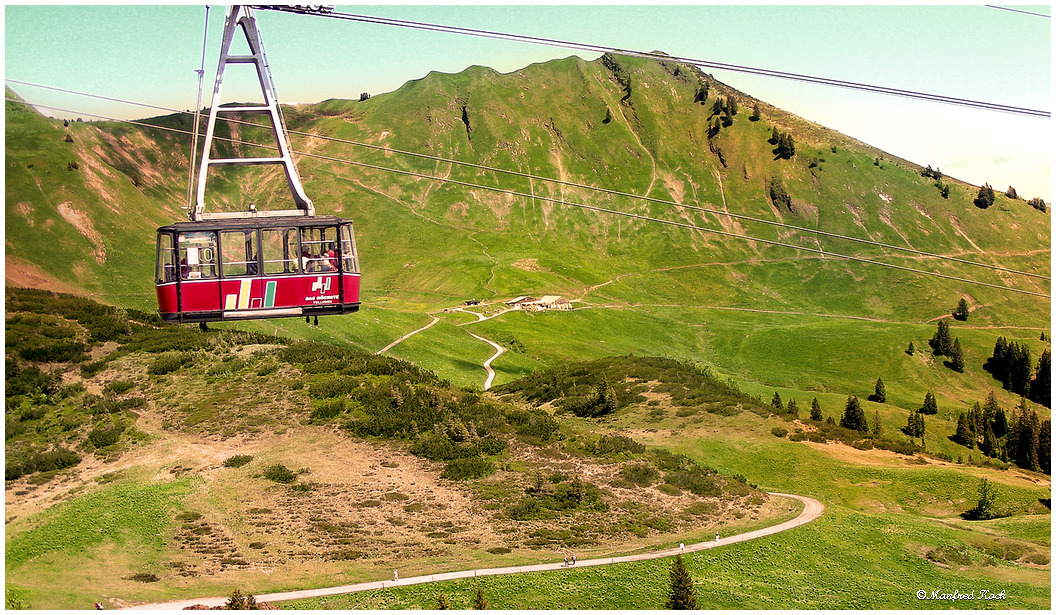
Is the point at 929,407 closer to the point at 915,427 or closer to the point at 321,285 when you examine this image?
the point at 915,427

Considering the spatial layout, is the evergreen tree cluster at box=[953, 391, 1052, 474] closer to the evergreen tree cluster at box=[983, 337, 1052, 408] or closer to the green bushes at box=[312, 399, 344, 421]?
the evergreen tree cluster at box=[983, 337, 1052, 408]

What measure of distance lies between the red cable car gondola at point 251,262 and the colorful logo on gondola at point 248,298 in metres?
0.05

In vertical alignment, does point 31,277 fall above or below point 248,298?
above

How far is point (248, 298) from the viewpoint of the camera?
39531 millimetres

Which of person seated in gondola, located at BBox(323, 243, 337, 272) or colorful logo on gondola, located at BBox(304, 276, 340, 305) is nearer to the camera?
colorful logo on gondola, located at BBox(304, 276, 340, 305)

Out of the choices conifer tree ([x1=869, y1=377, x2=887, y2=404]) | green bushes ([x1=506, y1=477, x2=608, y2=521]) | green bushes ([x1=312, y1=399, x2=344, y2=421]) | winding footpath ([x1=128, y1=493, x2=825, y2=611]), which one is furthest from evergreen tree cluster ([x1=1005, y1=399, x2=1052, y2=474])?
green bushes ([x1=312, y1=399, x2=344, y2=421])

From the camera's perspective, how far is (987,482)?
76.2 metres

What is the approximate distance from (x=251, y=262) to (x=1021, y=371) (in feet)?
662

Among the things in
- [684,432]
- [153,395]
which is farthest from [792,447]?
[153,395]

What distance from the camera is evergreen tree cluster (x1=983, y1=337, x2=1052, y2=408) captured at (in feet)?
607

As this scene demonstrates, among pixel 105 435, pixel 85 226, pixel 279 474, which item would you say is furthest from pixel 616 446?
pixel 85 226

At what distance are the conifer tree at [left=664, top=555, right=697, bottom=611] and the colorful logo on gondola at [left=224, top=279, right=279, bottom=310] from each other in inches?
1168

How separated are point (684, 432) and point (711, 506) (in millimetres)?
23148

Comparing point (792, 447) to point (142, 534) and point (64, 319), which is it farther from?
point (64, 319)
